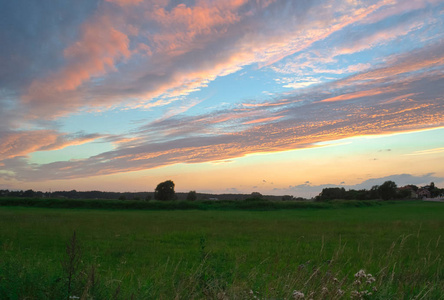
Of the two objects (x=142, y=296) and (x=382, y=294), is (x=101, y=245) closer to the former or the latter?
(x=142, y=296)

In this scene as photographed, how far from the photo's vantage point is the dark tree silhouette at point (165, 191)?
120625mm

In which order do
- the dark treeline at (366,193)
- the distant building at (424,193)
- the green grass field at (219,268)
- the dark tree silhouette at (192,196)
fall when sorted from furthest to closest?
1. the distant building at (424,193)
2. the dark treeline at (366,193)
3. the dark tree silhouette at (192,196)
4. the green grass field at (219,268)

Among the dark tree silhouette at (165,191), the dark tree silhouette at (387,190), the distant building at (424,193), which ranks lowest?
the distant building at (424,193)

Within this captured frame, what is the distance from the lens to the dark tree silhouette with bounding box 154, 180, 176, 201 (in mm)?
120625

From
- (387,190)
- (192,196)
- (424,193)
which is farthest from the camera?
(424,193)

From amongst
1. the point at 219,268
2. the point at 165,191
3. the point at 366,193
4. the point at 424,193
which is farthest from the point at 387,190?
the point at 219,268

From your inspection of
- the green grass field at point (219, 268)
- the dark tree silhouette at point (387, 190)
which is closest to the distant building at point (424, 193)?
the dark tree silhouette at point (387, 190)

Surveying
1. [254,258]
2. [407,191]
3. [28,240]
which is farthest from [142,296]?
[407,191]

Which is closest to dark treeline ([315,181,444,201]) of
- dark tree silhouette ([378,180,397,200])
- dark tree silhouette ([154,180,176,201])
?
dark tree silhouette ([378,180,397,200])

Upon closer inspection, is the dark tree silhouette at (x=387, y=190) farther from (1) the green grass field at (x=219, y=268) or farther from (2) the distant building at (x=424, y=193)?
(1) the green grass field at (x=219, y=268)

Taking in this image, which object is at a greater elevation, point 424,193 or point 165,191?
point 165,191

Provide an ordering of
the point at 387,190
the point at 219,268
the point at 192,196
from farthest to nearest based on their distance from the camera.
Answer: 1. the point at 387,190
2. the point at 192,196
3. the point at 219,268

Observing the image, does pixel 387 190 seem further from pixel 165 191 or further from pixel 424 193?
pixel 165 191

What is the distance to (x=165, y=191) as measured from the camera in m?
121
